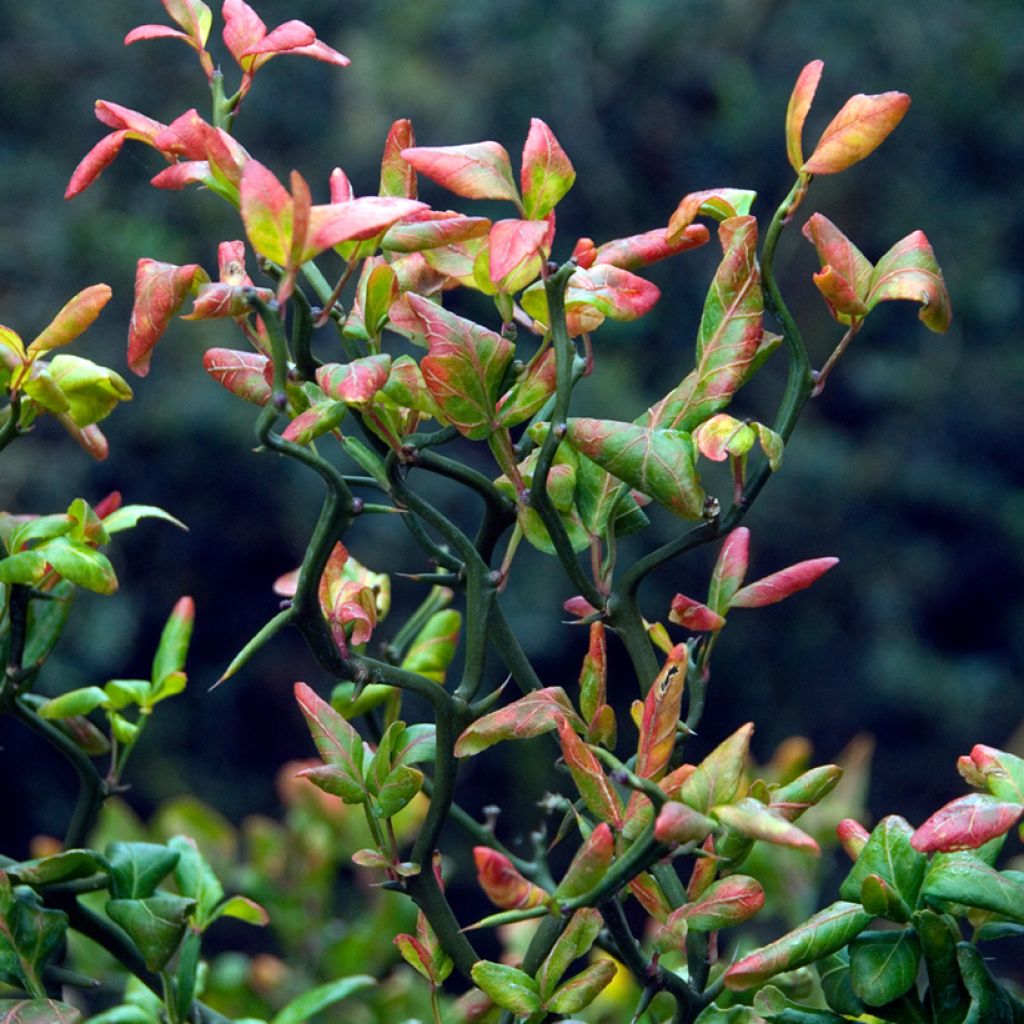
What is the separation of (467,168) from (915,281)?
116 mm

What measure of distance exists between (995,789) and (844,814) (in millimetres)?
319

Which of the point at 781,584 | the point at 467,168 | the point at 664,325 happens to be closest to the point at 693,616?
the point at 781,584

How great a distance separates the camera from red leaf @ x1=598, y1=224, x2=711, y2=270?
331 millimetres

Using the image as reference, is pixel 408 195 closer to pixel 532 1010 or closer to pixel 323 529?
pixel 323 529

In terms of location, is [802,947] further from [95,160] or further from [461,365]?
[95,160]

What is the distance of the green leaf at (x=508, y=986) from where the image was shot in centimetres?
31

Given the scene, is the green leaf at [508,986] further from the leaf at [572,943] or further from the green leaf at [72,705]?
the green leaf at [72,705]

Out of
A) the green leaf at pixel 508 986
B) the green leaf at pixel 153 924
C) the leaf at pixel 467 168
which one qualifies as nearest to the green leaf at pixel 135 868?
the green leaf at pixel 153 924

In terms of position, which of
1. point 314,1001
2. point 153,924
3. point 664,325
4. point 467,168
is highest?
point 467,168

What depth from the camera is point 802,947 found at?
0.99ft

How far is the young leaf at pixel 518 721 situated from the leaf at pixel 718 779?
0.04 metres

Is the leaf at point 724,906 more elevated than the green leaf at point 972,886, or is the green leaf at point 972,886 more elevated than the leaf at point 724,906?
the green leaf at point 972,886

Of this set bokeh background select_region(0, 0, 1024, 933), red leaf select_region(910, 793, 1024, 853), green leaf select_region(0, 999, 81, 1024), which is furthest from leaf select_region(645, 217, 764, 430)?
bokeh background select_region(0, 0, 1024, 933)

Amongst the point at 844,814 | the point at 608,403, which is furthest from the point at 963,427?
the point at 844,814
